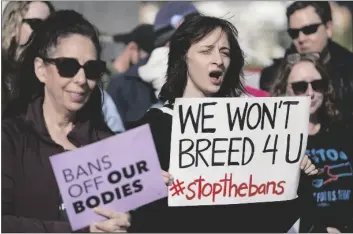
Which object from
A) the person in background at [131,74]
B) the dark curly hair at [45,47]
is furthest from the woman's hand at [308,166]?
the dark curly hair at [45,47]

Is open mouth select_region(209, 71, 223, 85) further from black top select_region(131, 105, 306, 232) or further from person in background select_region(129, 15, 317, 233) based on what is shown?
black top select_region(131, 105, 306, 232)

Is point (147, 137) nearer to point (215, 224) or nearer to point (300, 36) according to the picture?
point (215, 224)

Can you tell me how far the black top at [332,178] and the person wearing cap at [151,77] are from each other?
3.22 ft

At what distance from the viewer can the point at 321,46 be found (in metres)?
5.19

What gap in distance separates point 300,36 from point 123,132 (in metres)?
1.27

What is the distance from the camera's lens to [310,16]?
5.15m

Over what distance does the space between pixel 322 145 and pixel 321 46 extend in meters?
0.61

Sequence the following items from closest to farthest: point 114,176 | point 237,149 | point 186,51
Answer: point 114,176 < point 186,51 < point 237,149

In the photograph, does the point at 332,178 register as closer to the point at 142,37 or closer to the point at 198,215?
the point at 198,215

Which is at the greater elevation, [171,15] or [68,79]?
[171,15]

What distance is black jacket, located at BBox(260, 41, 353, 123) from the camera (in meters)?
5.12

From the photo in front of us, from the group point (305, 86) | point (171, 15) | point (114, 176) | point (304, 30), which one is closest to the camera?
point (114, 176)

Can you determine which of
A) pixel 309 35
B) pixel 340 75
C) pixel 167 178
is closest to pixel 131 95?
pixel 167 178

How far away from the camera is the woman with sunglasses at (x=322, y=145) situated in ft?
16.6
